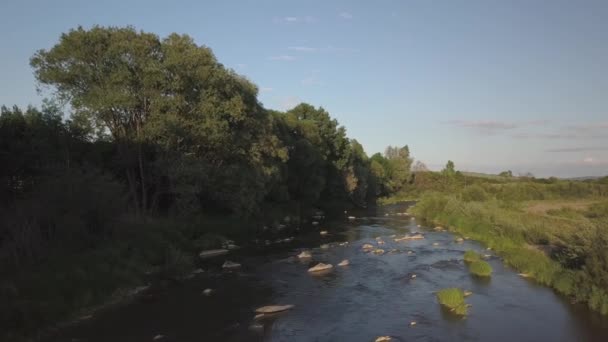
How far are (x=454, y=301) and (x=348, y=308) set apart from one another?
4148mm

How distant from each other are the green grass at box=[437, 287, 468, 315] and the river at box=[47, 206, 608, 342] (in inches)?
13.0

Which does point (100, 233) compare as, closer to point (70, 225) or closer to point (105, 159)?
point (70, 225)


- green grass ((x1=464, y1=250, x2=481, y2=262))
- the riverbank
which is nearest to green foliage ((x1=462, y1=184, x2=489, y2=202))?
green grass ((x1=464, y1=250, x2=481, y2=262))

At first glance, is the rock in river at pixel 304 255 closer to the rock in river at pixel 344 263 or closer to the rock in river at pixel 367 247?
the rock in river at pixel 344 263

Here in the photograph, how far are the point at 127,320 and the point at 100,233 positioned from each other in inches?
300

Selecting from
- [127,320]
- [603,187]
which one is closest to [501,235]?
[127,320]

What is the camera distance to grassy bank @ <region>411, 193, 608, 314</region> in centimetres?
1681

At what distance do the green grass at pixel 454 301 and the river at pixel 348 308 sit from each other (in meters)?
0.33

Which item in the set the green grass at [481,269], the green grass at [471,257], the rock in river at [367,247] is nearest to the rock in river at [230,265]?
the rock in river at [367,247]

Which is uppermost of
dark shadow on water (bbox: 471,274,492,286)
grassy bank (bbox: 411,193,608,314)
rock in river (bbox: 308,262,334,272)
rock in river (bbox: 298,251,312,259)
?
grassy bank (bbox: 411,193,608,314)

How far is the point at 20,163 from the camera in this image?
2683 centimetres

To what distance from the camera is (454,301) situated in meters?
17.1

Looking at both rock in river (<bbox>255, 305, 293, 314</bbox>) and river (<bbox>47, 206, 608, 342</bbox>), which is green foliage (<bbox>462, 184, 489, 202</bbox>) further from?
rock in river (<bbox>255, 305, 293, 314</bbox>)

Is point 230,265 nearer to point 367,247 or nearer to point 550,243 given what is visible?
point 367,247
